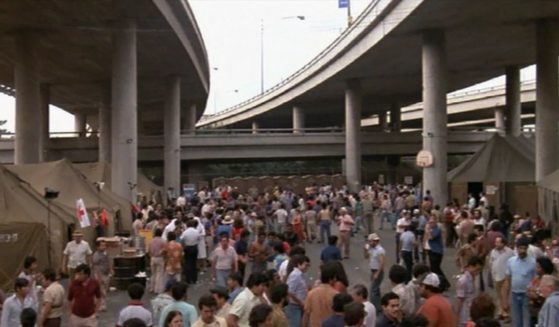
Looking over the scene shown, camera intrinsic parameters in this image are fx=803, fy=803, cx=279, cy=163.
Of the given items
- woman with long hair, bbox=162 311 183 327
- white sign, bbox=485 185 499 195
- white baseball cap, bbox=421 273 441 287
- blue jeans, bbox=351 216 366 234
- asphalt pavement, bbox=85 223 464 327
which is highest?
white sign, bbox=485 185 499 195

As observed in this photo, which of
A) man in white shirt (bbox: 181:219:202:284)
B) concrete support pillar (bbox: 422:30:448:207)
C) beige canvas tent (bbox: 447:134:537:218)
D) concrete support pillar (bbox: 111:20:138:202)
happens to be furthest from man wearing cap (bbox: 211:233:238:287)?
concrete support pillar (bbox: 422:30:448:207)

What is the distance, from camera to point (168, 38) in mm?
42000

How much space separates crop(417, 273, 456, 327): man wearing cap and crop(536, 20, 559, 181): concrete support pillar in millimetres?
30260

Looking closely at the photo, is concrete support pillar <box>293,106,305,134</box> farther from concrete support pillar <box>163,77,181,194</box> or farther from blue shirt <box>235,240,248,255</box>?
blue shirt <box>235,240,248,255</box>

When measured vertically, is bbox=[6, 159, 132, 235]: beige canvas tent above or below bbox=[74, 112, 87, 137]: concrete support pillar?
below

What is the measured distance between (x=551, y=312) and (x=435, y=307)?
1.70 metres

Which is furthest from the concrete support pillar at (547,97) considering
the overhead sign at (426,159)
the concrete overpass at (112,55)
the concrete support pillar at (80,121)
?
the concrete support pillar at (80,121)

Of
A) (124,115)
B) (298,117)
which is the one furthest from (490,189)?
(298,117)

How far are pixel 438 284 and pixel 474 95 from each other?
76568mm

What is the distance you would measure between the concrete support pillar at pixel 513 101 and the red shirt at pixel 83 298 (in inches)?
2008

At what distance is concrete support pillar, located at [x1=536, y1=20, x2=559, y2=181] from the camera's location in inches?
1497

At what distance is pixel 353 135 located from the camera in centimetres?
6378

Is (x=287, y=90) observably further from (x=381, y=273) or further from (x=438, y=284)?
(x=438, y=284)

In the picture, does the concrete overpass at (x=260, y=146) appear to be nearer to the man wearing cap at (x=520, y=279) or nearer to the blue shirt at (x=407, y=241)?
the blue shirt at (x=407, y=241)
